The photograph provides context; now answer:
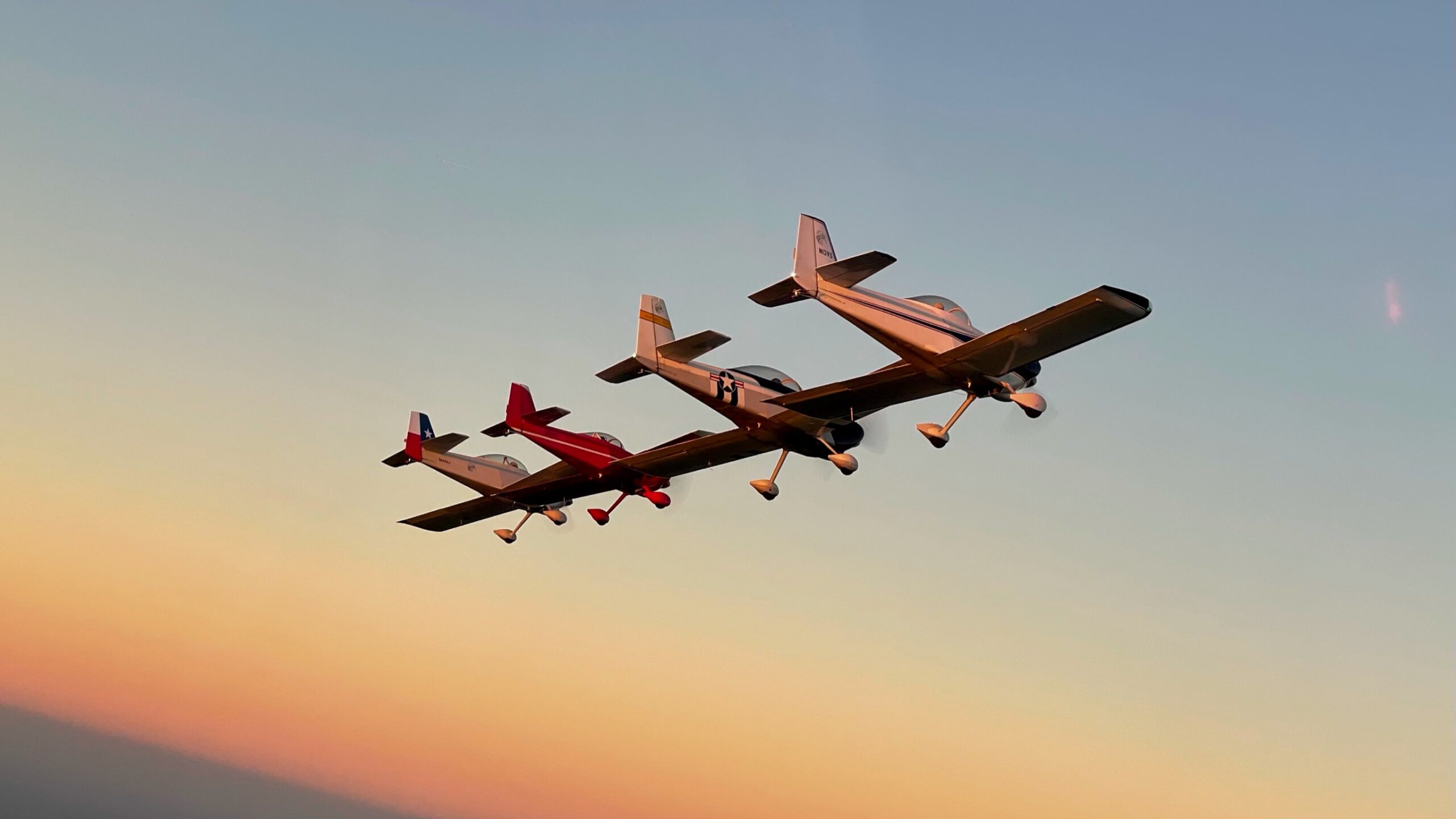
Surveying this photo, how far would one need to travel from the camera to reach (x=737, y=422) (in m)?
40.1

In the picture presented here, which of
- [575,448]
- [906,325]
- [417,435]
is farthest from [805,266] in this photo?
[417,435]

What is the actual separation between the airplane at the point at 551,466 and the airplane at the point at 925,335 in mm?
7630

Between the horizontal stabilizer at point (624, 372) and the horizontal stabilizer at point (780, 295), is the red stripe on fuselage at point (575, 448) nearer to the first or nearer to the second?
the horizontal stabilizer at point (624, 372)

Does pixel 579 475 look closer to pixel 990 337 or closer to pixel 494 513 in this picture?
pixel 494 513

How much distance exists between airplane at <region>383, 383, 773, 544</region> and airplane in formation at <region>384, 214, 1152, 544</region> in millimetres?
55

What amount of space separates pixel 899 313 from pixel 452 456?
2330 cm

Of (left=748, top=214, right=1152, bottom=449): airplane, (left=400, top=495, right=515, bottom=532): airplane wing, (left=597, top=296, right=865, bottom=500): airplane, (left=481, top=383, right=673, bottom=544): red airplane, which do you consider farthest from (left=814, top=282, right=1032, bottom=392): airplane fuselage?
(left=400, top=495, right=515, bottom=532): airplane wing

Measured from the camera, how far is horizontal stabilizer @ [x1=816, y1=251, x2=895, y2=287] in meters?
32.0

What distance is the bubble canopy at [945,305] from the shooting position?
3456 centimetres

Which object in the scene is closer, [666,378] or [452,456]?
[666,378]

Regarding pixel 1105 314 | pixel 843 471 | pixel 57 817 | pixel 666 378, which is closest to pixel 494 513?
pixel 666 378

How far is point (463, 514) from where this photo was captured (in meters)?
51.7

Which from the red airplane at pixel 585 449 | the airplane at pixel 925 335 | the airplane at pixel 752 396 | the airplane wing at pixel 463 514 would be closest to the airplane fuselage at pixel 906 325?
the airplane at pixel 925 335

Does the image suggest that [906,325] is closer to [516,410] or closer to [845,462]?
[845,462]
